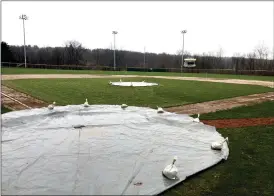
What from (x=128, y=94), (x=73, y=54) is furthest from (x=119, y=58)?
(x=128, y=94)

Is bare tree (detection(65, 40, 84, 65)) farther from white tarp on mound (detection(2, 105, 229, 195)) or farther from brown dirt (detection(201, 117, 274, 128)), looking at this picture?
white tarp on mound (detection(2, 105, 229, 195))

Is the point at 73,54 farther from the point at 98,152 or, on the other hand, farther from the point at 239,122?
the point at 98,152

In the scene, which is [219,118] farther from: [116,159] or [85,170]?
[85,170]

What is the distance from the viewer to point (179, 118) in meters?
6.34

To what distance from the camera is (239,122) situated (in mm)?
6660

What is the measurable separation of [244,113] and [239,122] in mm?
1437

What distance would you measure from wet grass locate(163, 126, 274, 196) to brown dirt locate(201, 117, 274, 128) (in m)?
1.29

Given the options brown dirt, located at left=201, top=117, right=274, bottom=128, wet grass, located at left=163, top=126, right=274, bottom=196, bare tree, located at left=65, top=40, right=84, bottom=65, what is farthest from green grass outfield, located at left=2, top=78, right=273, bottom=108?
bare tree, located at left=65, top=40, right=84, bottom=65

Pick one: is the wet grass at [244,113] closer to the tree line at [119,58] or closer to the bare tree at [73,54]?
the tree line at [119,58]

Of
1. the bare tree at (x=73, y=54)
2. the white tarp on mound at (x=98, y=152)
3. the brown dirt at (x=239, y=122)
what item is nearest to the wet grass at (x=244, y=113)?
the brown dirt at (x=239, y=122)

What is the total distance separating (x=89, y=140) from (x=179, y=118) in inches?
103

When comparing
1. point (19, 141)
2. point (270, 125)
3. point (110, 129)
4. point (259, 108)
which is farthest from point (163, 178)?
point (259, 108)

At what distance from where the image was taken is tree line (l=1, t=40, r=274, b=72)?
44188mm

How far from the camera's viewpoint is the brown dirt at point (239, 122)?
250 inches
